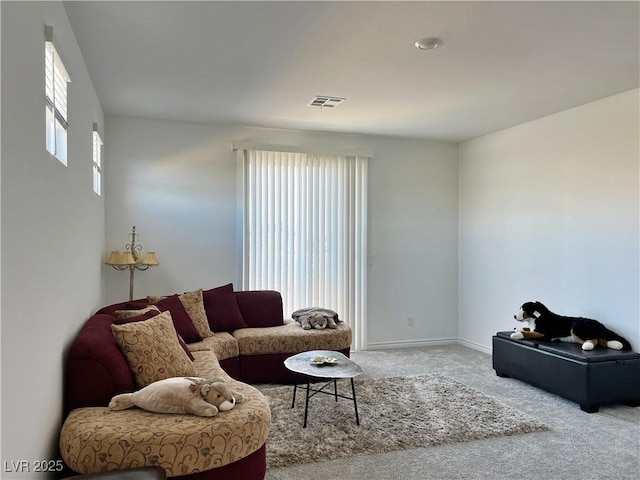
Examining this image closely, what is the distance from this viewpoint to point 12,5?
1.57 meters

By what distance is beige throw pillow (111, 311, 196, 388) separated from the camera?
99.7 inches

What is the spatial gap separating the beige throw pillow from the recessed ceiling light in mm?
2465

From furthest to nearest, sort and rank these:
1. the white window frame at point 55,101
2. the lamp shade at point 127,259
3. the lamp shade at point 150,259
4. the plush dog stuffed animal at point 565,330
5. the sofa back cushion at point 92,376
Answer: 1. the lamp shade at point 150,259
2. the lamp shade at point 127,259
3. the plush dog stuffed animal at point 565,330
4. the sofa back cushion at point 92,376
5. the white window frame at point 55,101

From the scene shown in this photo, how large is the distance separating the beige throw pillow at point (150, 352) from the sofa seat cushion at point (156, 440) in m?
0.34

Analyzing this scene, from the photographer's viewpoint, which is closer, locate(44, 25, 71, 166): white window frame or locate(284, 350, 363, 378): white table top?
locate(44, 25, 71, 166): white window frame

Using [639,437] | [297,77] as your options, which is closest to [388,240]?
[297,77]

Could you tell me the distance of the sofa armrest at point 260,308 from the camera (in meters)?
4.72

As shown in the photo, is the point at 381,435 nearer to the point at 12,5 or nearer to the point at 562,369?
the point at 562,369

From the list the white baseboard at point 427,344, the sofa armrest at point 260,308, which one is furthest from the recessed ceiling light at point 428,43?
the white baseboard at point 427,344

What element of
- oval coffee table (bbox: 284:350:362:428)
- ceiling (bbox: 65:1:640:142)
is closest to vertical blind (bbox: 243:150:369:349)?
ceiling (bbox: 65:1:640:142)

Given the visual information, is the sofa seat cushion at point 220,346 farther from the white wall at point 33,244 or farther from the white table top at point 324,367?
the white wall at point 33,244

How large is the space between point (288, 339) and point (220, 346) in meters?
0.67

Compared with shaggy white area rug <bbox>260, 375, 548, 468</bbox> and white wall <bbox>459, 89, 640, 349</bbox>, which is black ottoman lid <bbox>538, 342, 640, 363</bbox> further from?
shaggy white area rug <bbox>260, 375, 548, 468</bbox>

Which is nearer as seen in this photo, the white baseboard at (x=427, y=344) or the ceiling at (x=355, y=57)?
the ceiling at (x=355, y=57)
